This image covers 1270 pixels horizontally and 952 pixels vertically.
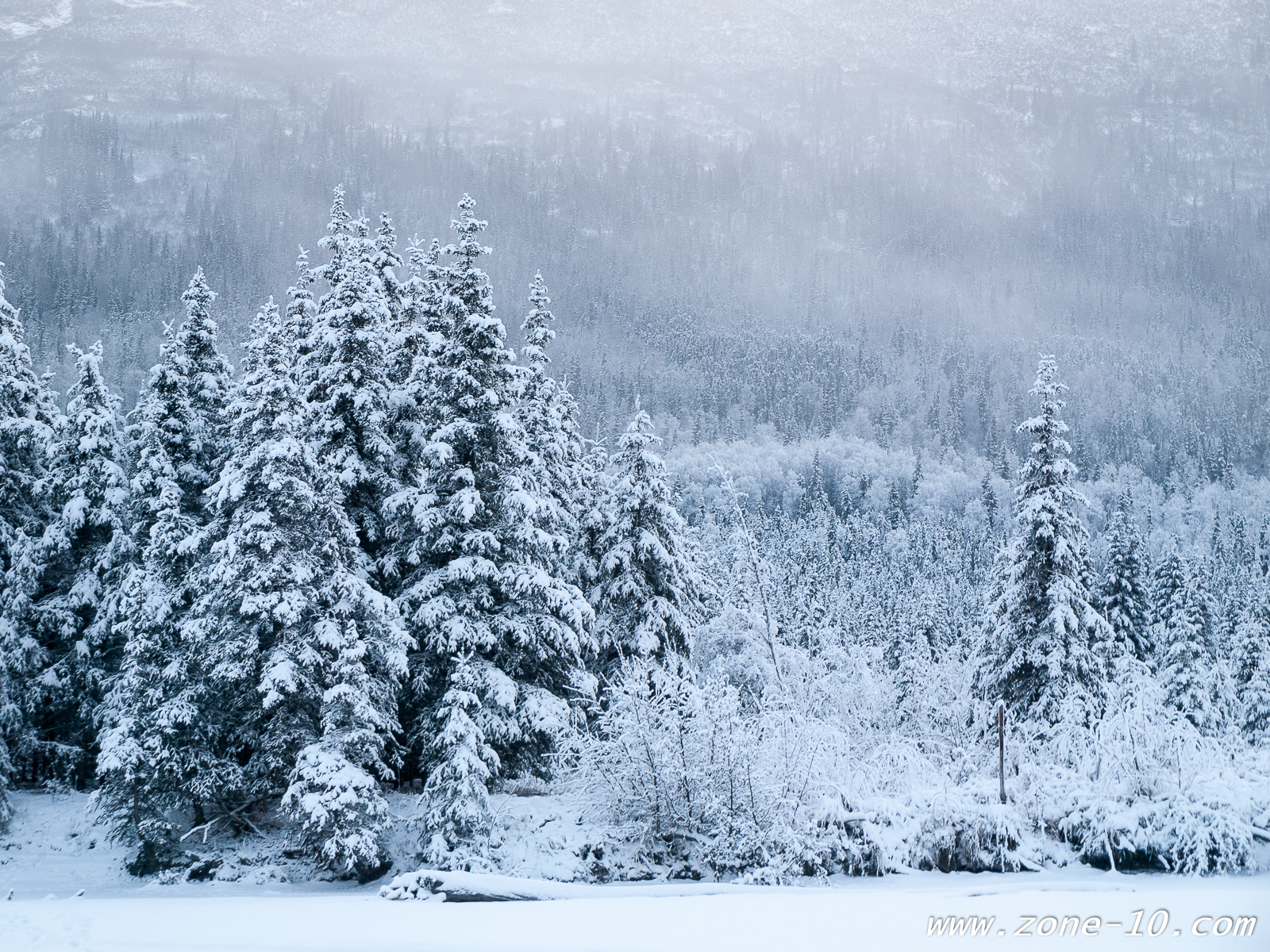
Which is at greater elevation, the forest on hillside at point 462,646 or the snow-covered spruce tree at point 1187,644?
the forest on hillside at point 462,646

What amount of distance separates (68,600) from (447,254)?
15692 mm

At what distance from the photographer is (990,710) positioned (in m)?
24.1

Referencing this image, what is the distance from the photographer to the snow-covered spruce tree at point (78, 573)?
81.1 ft

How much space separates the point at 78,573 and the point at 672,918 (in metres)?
24.1

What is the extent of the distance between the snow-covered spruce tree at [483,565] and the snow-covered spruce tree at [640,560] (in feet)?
7.58

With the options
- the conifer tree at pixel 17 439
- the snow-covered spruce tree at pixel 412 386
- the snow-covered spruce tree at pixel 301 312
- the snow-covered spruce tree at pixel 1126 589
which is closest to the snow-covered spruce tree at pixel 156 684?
the snow-covered spruce tree at pixel 301 312

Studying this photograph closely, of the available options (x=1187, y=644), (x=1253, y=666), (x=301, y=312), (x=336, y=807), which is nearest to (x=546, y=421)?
(x=301, y=312)

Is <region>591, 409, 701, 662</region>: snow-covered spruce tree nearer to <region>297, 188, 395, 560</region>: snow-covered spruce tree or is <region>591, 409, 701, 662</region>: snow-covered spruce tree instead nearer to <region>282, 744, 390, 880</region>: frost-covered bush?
<region>297, 188, 395, 560</region>: snow-covered spruce tree

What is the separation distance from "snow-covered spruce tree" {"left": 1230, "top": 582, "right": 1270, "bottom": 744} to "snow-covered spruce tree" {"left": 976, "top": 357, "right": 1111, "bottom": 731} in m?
14.5

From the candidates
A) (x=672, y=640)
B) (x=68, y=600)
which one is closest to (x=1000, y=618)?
(x=672, y=640)

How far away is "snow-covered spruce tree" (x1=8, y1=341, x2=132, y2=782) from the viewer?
81.1 feet

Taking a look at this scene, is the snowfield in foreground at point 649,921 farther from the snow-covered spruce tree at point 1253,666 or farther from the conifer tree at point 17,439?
the snow-covered spruce tree at point 1253,666

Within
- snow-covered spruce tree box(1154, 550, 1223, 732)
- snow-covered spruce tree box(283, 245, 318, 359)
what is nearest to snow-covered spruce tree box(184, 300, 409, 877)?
snow-covered spruce tree box(283, 245, 318, 359)

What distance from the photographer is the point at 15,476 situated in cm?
2598
